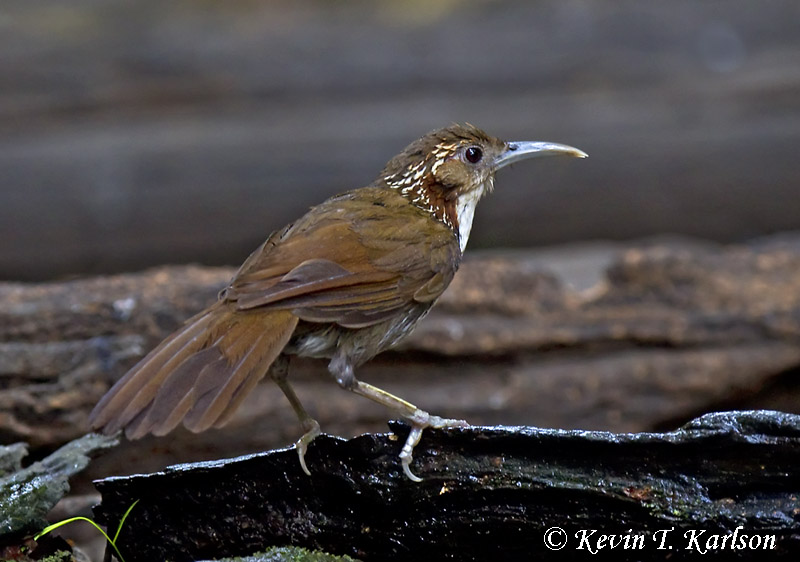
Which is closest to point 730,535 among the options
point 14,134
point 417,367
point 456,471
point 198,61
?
point 456,471

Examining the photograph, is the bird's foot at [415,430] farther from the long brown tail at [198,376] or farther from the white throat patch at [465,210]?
the white throat patch at [465,210]

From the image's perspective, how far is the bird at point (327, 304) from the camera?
10.0ft

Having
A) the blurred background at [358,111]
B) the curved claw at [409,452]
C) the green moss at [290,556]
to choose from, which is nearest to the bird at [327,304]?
the curved claw at [409,452]

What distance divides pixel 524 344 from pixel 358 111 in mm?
2451

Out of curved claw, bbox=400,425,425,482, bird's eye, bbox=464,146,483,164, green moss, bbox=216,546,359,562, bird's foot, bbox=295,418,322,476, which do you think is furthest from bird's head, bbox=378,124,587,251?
green moss, bbox=216,546,359,562

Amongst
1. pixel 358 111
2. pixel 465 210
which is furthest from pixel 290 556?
pixel 358 111

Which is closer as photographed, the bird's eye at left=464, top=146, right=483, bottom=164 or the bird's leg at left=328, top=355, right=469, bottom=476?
the bird's leg at left=328, top=355, right=469, bottom=476

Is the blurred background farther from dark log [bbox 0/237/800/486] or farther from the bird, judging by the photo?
the bird

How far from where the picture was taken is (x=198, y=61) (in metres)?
6.88

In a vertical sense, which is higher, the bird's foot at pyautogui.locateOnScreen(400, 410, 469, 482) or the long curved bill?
the long curved bill

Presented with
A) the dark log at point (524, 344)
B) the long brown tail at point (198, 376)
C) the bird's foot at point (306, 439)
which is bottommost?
the dark log at point (524, 344)

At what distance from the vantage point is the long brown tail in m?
3.00

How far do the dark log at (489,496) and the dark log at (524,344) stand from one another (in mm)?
1437

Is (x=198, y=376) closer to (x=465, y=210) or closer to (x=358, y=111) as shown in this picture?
(x=465, y=210)
